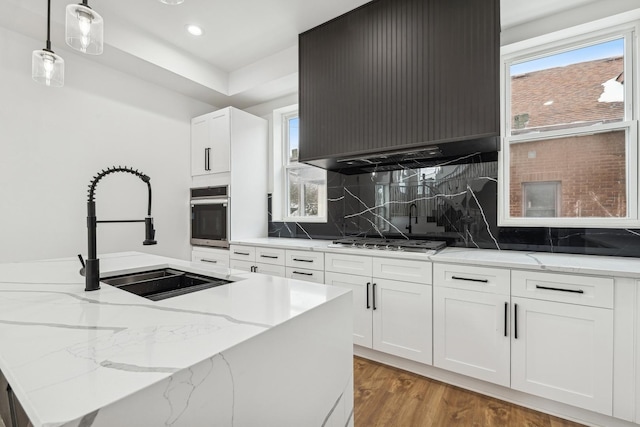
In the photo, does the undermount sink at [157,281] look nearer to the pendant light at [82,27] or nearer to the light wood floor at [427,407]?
the pendant light at [82,27]

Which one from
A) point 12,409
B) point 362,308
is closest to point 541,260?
point 362,308

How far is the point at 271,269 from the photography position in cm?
296

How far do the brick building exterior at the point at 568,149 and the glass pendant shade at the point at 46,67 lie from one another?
3.09 meters

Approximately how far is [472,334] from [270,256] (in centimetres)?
185

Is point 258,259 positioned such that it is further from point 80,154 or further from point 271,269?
point 80,154

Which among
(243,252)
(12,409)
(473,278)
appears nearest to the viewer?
(12,409)

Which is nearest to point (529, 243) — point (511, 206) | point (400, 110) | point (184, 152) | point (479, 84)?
point (511, 206)

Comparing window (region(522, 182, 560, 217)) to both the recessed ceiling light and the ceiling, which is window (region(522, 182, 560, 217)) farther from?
the recessed ceiling light

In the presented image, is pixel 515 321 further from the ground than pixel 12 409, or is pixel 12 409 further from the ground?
pixel 12 409

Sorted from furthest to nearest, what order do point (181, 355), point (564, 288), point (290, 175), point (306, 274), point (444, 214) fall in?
point (290, 175)
point (306, 274)
point (444, 214)
point (564, 288)
point (181, 355)

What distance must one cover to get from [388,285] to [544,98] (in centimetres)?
190

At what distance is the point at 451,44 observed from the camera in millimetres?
2070

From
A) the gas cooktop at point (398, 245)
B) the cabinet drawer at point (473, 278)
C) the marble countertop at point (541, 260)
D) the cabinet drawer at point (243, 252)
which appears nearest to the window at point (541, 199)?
the marble countertop at point (541, 260)

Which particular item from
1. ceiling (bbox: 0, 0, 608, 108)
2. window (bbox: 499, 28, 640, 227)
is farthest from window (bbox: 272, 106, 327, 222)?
window (bbox: 499, 28, 640, 227)
